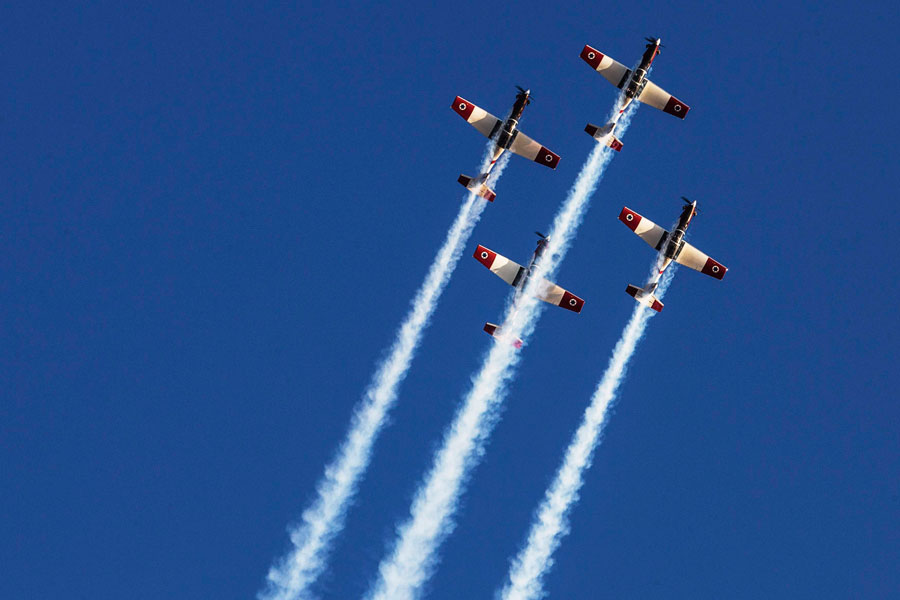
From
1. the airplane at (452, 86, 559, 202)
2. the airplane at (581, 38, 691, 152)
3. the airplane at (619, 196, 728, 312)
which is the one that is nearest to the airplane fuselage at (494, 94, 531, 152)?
the airplane at (452, 86, 559, 202)

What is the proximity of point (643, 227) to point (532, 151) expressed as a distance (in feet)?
25.3

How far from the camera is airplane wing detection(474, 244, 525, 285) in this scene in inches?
2788

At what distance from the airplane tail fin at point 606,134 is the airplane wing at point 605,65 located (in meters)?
2.72

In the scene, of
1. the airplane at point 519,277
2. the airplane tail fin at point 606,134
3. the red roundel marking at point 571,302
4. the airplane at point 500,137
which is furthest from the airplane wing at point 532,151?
the red roundel marking at point 571,302

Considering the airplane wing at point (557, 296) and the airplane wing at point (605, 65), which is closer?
the airplane wing at point (557, 296)

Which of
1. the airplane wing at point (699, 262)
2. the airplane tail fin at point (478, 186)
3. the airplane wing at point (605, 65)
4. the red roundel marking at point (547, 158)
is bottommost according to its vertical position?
the airplane tail fin at point (478, 186)

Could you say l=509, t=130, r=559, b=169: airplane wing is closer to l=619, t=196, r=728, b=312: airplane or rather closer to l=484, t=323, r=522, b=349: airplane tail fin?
l=619, t=196, r=728, b=312: airplane

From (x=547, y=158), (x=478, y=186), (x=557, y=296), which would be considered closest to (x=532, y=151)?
(x=547, y=158)

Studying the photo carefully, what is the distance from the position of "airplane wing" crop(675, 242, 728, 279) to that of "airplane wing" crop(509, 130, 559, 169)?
895cm

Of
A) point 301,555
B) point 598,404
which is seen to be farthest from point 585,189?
point 301,555

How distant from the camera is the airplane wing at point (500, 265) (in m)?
70.8

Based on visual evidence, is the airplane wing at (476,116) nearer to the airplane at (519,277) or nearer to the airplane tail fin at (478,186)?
the airplane tail fin at (478,186)

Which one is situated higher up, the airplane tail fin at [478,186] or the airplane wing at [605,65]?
the airplane wing at [605,65]

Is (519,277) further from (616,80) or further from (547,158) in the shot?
(616,80)
